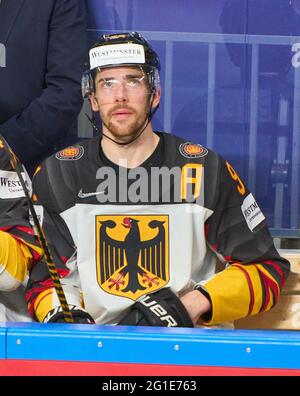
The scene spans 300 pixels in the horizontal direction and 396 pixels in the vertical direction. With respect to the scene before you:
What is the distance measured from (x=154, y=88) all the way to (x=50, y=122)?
527 millimetres

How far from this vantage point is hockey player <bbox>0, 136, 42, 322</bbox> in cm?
248

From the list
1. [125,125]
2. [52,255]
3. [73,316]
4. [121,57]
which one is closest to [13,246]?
[52,255]

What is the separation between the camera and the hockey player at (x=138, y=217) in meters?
2.50

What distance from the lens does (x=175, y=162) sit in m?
2.59

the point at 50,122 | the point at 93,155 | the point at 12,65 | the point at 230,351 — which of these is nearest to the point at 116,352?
the point at 230,351

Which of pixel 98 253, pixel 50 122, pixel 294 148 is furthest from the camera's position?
pixel 294 148

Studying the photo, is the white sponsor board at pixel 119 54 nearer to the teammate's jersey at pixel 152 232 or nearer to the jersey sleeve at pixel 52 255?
the teammate's jersey at pixel 152 232

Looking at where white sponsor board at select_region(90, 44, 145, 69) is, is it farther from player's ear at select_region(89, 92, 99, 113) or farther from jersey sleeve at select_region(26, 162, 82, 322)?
jersey sleeve at select_region(26, 162, 82, 322)

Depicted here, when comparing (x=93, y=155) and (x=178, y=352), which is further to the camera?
(x=93, y=155)

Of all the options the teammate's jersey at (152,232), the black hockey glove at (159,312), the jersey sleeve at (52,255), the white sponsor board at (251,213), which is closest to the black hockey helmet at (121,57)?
the teammate's jersey at (152,232)

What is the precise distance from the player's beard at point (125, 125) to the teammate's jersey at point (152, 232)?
8cm
